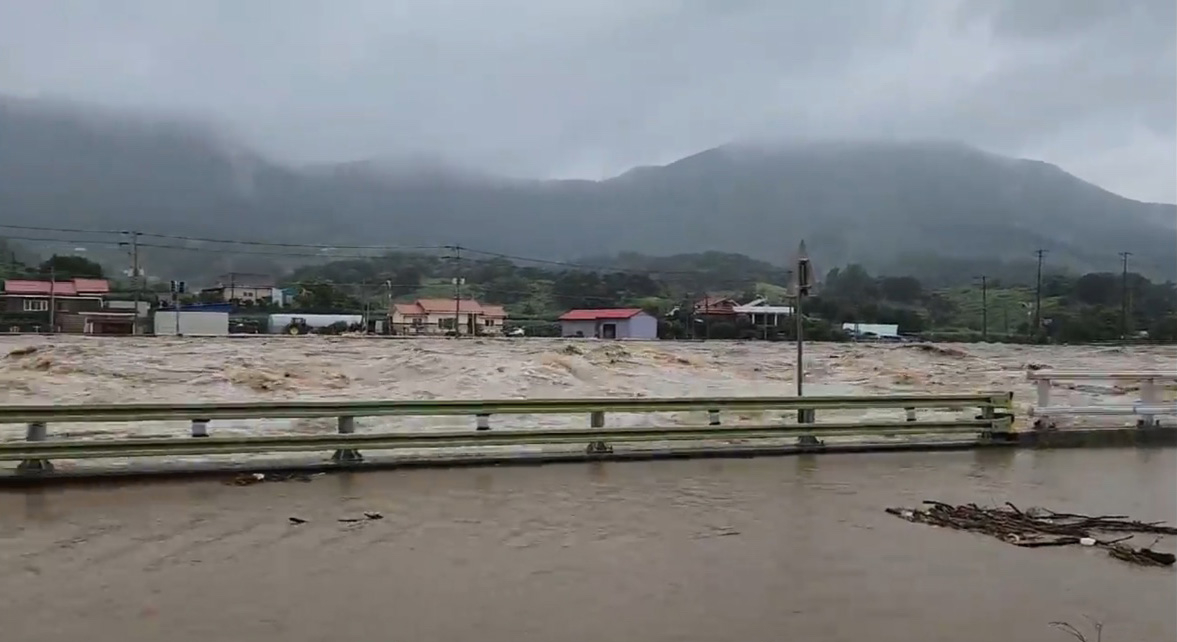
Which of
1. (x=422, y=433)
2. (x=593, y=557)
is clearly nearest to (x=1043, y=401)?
(x=422, y=433)

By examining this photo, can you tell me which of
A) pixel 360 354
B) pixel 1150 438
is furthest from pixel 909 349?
pixel 1150 438

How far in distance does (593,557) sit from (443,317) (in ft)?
258

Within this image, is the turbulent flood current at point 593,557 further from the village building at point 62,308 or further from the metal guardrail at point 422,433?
the village building at point 62,308

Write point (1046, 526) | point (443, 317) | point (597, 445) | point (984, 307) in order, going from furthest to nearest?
point (984, 307) → point (443, 317) → point (597, 445) → point (1046, 526)

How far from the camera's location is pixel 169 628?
17.4ft

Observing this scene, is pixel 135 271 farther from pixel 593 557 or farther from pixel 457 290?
pixel 593 557

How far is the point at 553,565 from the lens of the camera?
270 inches

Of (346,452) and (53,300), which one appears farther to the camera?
(53,300)

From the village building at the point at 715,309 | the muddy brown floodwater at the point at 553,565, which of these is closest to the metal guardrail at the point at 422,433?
the muddy brown floodwater at the point at 553,565

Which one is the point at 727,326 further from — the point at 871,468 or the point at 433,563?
the point at 433,563

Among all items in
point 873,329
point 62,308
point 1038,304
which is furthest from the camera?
point 1038,304

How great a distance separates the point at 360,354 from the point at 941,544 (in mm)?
30101

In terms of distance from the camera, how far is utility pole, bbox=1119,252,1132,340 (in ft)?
274

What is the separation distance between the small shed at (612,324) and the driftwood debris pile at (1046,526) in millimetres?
67607
